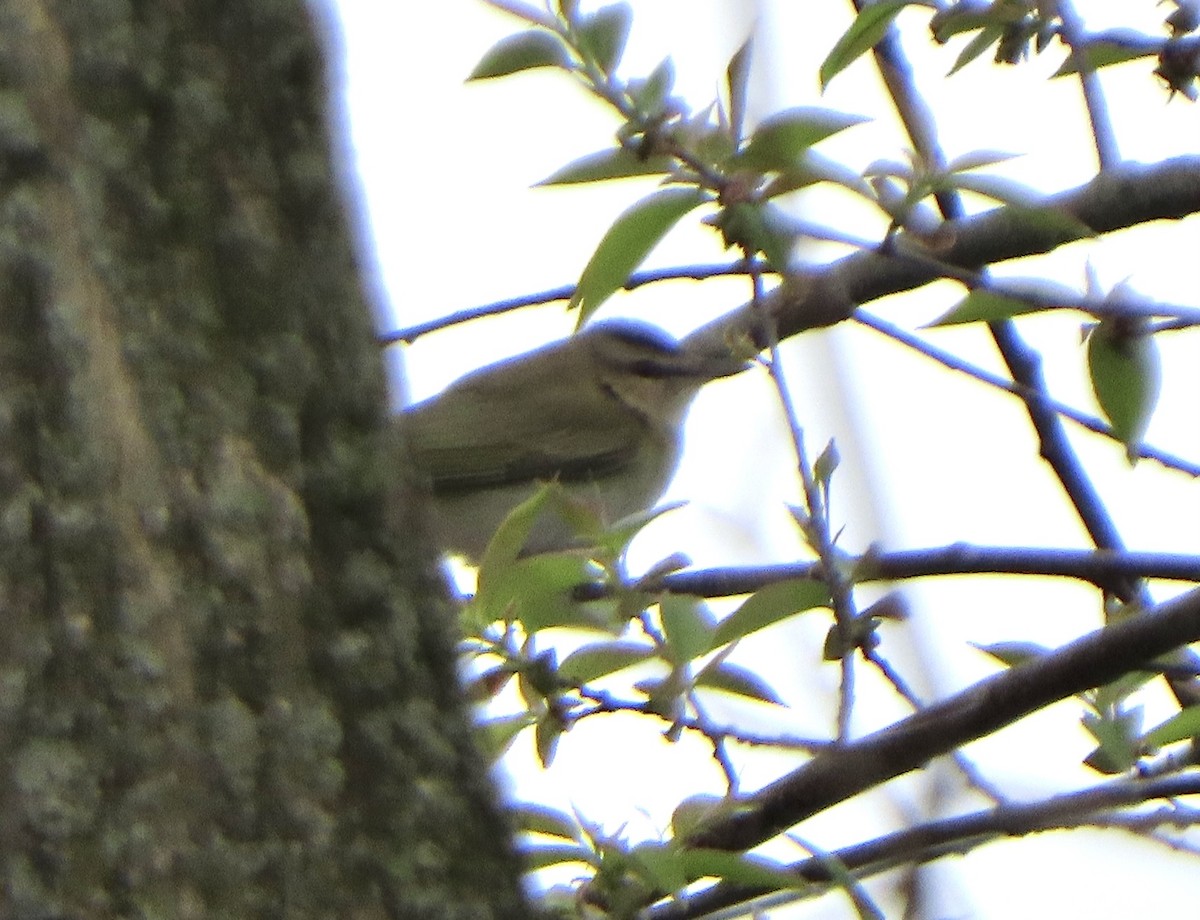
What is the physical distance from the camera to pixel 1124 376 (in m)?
1.94

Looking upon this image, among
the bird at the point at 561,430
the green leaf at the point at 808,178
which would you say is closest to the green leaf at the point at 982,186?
the green leaf at the point at 808,178

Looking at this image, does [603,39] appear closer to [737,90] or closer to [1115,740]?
[737,90]

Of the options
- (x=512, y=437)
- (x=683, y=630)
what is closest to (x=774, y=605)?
(x=683, y=630)

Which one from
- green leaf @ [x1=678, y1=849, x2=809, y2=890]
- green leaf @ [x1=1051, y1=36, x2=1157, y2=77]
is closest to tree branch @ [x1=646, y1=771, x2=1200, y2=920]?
green leaf @ [x1=678, y1=849, x2=809, y2=890]

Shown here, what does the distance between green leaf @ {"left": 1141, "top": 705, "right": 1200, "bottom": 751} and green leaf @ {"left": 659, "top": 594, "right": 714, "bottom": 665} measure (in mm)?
501

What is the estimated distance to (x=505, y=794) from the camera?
1.25 m

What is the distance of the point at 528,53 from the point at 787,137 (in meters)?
0.32

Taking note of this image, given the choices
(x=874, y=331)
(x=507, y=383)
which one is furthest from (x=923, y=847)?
(x=507, y=383)

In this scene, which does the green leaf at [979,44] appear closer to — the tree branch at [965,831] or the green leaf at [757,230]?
the green leaf at [757,230]

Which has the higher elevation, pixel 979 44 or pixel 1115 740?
pixel 979 44

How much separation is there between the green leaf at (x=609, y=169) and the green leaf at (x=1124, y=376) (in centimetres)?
54

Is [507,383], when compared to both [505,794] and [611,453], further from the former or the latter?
[505,794]

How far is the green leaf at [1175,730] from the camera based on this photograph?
1.88 meters

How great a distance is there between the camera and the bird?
484cm
